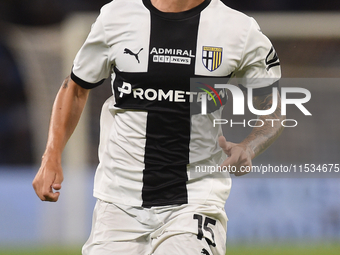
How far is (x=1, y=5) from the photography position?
18.5 ft

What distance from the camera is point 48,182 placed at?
1704 mm

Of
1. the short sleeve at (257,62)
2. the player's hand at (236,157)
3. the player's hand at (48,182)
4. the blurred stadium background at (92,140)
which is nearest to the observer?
the player's hand at (236,157)

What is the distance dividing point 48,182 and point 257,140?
81 centimetres

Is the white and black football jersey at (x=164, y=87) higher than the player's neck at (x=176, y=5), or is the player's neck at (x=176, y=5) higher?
the player's neck at (x=176, y=5)

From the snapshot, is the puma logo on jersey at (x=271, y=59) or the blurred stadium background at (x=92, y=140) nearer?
the puma logo on jersey at (x=271, y=59)

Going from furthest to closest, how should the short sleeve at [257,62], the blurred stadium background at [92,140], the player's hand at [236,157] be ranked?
the blurred stadium background at [92,140] < the short sleeve at [257,62] < the player's hand at [236,157]

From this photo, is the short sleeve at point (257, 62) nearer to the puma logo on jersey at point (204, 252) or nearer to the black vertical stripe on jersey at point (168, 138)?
the black vertical stripe on jersey at point (168, 138)

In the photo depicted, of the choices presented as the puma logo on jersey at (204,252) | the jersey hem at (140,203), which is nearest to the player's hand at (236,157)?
the jersey hem at (140,203)

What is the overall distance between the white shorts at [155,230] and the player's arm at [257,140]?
0.23 meters

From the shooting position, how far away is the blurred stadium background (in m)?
4.25

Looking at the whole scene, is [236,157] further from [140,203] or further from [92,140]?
[92,140]

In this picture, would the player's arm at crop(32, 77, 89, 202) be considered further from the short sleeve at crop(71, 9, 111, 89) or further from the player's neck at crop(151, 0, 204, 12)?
the player's neck at crop(151, 0, 204, 12)

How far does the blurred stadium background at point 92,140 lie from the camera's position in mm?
4250

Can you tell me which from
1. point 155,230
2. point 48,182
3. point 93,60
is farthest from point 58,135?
point 155,230
